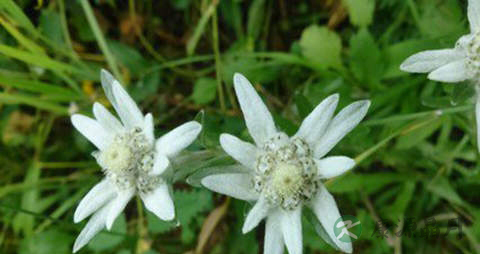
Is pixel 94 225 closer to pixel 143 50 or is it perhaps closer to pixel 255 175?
pixel 255 175

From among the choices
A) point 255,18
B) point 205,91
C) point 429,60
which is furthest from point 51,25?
point 429,60

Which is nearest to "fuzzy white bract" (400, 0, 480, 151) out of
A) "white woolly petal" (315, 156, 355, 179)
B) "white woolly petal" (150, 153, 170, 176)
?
"white woolly petal" (315, 156, 355, 179)

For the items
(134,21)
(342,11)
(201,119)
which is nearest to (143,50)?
(134,21)

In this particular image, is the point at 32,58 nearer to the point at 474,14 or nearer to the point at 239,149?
the point at 239,149

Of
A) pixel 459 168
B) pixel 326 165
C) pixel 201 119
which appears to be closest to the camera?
pixel 326 165

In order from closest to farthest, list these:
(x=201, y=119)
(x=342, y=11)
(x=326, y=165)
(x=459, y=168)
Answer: (x=326, y=165) < (x=201, y=119) < (x=459, y=168) < (x=342, y=11)

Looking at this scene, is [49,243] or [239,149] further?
[49,243]
